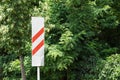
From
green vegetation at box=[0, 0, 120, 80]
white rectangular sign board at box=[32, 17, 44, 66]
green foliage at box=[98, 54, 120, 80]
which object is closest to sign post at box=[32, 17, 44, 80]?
white rectangular sign board at box=[32, 17, 44, 66]

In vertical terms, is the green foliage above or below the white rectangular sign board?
below

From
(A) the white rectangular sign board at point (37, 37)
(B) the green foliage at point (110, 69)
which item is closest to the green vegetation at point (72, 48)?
(B) the green foliage at point (110, 69)

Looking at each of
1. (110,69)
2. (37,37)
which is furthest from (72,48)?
(37,37)

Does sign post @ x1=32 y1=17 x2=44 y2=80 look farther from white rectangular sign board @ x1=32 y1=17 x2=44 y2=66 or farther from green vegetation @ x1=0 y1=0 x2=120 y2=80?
green vegetation @ x1=0 y1=0 x2=120 y2=80

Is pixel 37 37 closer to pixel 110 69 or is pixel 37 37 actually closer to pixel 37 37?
pixel 37 37

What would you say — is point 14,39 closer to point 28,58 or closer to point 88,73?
point 28,58

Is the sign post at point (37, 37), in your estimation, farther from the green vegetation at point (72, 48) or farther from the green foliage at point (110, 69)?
Answer: the green foliage at point (110, 69)

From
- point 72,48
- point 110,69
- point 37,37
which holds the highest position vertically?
point 37,37

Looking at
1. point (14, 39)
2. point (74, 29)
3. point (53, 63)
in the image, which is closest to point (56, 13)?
point (74, 29)

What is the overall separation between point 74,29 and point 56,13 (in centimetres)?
89

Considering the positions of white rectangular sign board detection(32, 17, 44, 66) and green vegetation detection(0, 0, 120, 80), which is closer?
white rectangular sign board detection(32, 17, 44, 66)

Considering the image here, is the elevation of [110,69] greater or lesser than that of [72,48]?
lesser

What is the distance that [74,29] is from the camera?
1020 cm

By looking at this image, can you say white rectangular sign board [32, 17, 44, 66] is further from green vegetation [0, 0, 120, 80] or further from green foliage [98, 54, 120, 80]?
green foliage [98, 54, 120, 80]
